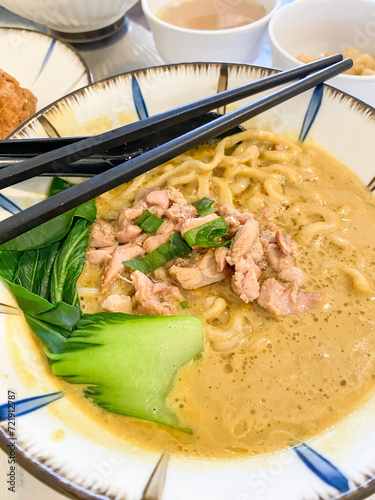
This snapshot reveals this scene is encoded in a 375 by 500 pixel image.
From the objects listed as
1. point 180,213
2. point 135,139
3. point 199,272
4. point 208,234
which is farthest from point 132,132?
point 199,272

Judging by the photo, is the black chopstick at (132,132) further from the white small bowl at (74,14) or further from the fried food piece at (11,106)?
the white small bowl at (74,14)

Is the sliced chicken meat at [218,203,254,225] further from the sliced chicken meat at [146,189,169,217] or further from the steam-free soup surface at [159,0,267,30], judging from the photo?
the steam-free soup surface at [159,0,267,30]

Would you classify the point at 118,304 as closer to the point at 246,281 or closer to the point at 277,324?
the point at 246,281

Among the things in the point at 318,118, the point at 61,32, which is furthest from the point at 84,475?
the point at 61,32

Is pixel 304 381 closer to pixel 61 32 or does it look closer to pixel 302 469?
pixel 302 469

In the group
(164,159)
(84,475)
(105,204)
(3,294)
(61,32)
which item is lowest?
(84,475)

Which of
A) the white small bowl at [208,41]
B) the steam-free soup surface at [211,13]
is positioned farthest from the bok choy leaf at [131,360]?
the steam-free soup surface at [211,13]
